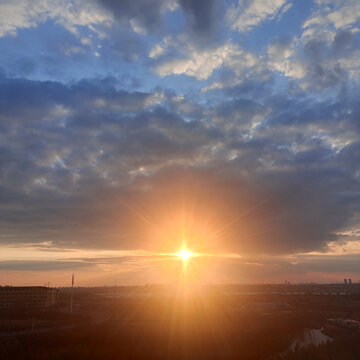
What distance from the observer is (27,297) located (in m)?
149

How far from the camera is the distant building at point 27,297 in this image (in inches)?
5640

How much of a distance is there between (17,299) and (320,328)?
115 meters

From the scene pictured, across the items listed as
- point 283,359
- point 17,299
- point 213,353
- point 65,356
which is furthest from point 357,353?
point 17,299

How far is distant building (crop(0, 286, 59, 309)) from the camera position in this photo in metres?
143

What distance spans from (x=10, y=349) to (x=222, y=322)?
170ft

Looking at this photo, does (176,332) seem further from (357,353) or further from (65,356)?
(357,353)

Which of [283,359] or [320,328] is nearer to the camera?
[283,359]

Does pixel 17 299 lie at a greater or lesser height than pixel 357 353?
greater

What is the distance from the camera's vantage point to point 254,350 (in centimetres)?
5866

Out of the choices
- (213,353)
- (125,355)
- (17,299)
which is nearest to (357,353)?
(213,353)

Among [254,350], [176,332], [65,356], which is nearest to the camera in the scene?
[65,356]

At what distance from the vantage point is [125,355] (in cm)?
5222

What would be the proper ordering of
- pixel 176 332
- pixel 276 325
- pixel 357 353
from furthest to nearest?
Result: 1. pixel 276 325
2. pixel 176 332
3. pixel 357 353

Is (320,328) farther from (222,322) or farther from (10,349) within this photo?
(10,349)
